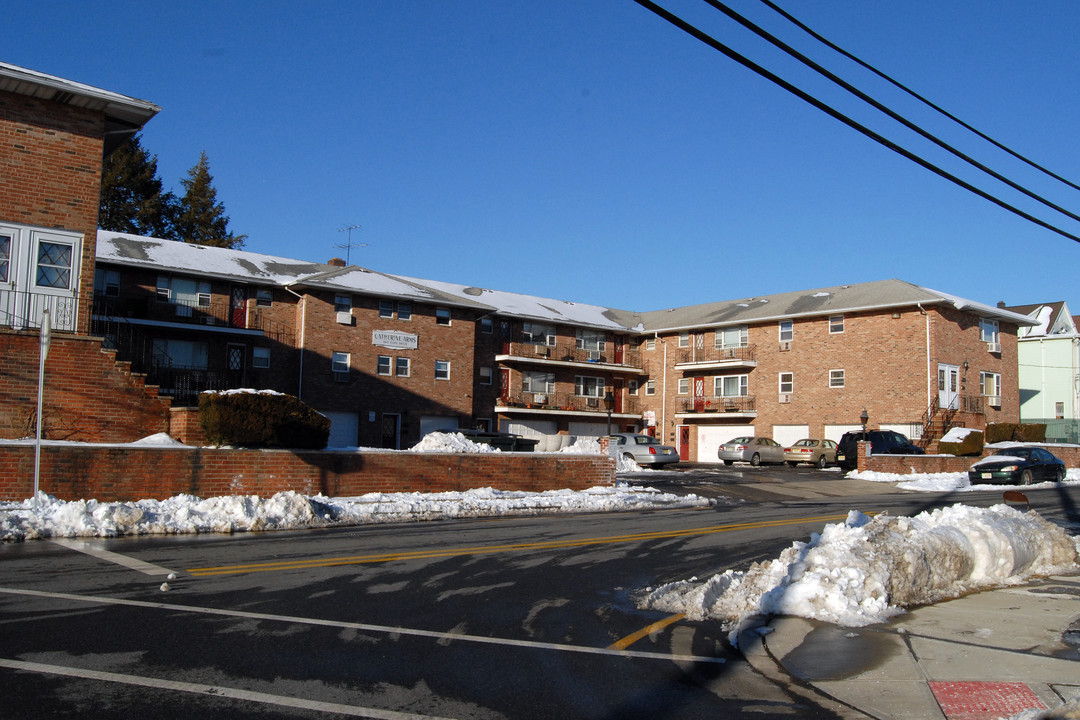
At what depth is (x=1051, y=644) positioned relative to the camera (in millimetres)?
7480

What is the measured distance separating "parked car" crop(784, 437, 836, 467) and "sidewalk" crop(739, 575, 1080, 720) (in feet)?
106

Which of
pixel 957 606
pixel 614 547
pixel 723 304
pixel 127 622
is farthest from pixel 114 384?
pixel 723 304

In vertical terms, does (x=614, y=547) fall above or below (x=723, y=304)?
below

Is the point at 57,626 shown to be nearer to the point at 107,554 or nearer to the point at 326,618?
the point at 326,618

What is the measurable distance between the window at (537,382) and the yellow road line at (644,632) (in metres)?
40.4

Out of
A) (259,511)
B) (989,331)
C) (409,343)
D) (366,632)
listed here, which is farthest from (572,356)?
(366,632)

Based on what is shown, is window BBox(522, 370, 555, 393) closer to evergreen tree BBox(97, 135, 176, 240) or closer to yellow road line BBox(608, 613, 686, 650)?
evergreen tree BBox(97, 135, 176, 240)

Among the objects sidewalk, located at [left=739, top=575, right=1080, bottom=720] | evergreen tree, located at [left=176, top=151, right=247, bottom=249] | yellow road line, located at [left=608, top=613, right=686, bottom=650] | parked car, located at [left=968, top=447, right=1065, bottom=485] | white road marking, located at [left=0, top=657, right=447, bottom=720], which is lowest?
yellow road line, located at [left=608, top=613, right=686, bottom=650]

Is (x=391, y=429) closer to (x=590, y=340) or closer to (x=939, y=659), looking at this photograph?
(x=590, y=340)

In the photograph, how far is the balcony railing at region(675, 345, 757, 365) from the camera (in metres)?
50.7

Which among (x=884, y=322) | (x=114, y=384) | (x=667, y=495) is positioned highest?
Answer: (x=884, y=322)

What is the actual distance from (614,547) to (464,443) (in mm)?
11349

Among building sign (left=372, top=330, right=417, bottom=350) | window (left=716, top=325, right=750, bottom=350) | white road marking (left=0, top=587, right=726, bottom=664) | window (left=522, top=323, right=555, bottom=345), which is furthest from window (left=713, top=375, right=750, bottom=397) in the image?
white road marking (left=0, top=587, right=726, bottom=664)

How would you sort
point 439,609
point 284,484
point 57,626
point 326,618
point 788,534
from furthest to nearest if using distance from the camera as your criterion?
point 284,484, point 788,534, point 439,609, point 326,618, point 57,626
